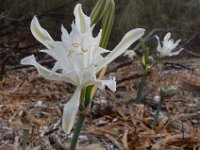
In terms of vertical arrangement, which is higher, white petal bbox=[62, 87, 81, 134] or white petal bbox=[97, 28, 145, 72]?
white petal bbox=[97, 28, 145, 72]

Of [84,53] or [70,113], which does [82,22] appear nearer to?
[84,53]

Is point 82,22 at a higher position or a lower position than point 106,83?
higher

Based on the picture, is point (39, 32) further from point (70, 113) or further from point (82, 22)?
point (70, 113)

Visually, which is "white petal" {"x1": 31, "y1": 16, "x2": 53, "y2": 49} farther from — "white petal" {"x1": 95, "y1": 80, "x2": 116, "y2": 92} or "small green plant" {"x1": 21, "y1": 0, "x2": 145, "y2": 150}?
"white petal" {"x1": 95, "y1": 80, "x2": 116, "y2": 92}

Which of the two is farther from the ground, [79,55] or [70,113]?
[79,55]

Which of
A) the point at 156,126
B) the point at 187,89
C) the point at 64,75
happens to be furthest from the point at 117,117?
the point at 187,89

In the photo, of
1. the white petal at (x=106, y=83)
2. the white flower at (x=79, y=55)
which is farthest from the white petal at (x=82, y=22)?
the white petal at (x=106, y=83)

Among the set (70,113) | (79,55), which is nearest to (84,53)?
(79,55)

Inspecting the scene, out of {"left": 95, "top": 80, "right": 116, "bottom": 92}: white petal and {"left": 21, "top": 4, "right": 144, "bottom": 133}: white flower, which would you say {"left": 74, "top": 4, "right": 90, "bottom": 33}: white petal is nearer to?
{"left": 21, "top": 4, "right": 144, "bottom": 133}: white flower

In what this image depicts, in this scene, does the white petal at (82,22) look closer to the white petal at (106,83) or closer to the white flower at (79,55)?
the white flower at (79,55)

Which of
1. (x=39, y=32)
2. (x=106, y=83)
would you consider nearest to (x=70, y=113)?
(x=106, y=83)

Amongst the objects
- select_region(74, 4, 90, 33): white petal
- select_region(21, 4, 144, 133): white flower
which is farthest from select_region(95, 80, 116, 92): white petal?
select_region(74, 4, 90, 33): white petal

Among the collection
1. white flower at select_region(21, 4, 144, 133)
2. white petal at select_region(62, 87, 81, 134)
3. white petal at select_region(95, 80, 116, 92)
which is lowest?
white petal at select_region(62, 87, 81, 134)
